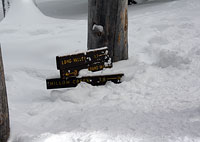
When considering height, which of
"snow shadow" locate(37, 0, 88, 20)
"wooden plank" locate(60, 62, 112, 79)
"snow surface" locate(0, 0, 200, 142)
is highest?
"wooden plank" locate(60, 62, 112, 79)

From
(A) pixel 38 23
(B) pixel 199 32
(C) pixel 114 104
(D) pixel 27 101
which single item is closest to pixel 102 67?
(C) pixel 114 104

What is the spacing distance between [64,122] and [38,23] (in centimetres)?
480

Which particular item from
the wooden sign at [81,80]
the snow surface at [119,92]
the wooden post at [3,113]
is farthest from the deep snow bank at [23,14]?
the wooden post at [3,113]

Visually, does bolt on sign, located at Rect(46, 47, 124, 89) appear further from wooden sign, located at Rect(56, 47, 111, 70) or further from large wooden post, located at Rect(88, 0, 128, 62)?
large wooden post, located at Rect(88, 0, 128, 62)

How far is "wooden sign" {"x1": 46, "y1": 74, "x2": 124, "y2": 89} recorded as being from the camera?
334 cm

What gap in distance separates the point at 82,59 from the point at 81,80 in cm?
25

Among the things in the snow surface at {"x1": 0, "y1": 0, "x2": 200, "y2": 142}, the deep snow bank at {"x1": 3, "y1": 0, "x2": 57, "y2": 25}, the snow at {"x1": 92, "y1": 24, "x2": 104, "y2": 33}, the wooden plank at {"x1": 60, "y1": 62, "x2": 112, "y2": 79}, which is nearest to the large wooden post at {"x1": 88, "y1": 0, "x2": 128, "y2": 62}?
the snow at {"x1": 92, "y1": 24, "x2": 104, "y2": 33}

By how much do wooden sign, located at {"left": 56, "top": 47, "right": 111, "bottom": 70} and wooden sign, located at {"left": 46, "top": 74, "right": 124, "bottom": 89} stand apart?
155mm

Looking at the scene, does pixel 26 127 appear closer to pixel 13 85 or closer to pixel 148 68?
pixel 13 85

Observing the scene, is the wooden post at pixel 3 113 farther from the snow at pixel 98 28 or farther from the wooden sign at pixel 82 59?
Answer: the snow at pixel 98 28

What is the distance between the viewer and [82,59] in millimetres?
3406

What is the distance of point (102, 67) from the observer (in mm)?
3629

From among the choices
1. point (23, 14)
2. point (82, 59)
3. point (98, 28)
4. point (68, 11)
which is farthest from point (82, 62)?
point (68, 11)

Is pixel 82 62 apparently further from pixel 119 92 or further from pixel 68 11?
pixel 68 11
